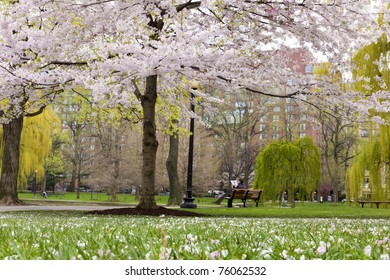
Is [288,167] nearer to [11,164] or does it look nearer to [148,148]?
[148,148]

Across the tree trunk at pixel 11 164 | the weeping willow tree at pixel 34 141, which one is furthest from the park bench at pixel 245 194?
the weeping willow tree at pixel 34 141

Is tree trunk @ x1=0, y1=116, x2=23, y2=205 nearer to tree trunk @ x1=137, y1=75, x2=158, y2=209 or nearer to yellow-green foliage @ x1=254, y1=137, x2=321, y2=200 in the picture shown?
tree trunk @ x1=137, y1=75, x2=158, y2=209

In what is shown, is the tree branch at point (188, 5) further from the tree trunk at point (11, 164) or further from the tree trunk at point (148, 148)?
the tree trunk at point (11, 164)

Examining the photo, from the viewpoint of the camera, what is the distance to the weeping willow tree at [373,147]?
19.8 metres

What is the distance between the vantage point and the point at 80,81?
11789 mm

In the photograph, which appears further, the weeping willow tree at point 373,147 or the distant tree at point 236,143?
the distant tree at point 236,143

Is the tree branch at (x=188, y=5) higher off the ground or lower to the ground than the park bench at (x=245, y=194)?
higher

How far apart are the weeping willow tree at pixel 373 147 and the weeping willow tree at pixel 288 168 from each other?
1999 mm

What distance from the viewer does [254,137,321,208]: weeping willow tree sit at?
974 inches

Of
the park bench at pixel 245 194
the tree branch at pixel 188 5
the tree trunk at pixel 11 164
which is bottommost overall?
the park bench at pixel 245 194

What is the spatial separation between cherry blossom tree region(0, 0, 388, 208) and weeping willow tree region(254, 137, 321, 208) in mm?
10958

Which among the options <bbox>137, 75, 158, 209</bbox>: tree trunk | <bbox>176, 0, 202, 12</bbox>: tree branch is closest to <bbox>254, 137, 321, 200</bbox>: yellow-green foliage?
<bbox>137, 75, 158, 209</bbox>: tree trunk

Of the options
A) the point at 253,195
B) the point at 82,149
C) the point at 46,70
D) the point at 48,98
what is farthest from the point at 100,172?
the point at 46,70
